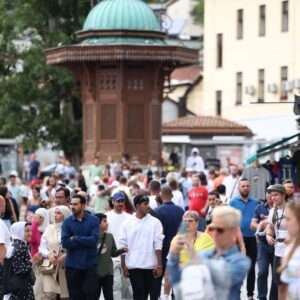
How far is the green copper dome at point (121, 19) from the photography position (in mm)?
43625

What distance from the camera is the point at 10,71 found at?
2074 inches

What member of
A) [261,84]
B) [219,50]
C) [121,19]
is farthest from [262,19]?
[121,19]

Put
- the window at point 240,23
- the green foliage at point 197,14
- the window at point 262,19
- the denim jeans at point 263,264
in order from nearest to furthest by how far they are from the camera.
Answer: the denim jeans at point 263,264 → the window at point 262,19 → the window at point 240,23 → the green foliage at point 197,14

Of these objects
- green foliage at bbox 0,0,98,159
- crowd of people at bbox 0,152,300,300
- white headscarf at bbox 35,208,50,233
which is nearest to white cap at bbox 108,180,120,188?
crowd of people at bbox 0,152,300,300

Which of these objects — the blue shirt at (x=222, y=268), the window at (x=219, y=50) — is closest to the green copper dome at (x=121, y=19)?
the window at (x=219, y=50)

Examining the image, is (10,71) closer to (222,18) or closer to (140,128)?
(140,128)

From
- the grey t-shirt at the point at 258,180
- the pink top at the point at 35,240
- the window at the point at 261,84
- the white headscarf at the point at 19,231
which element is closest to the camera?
the white headscarf at the point at 19,231

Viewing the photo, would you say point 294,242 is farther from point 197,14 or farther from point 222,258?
point 197,14

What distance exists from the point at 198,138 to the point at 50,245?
4147 centimetres

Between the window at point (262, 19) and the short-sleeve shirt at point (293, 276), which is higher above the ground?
the window at point (262, 19)

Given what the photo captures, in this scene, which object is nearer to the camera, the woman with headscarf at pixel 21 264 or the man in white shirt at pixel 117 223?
the woman with headscarf at pixel 21 264

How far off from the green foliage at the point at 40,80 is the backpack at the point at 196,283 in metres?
38.7

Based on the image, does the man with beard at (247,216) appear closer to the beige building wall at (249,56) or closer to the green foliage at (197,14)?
the beige building wall at (249,56)

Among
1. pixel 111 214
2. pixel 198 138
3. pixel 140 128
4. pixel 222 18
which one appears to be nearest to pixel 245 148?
pixel 198 138
